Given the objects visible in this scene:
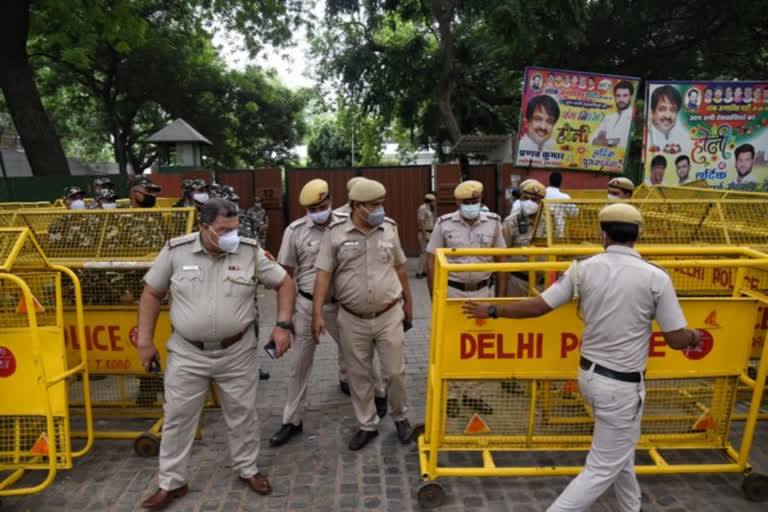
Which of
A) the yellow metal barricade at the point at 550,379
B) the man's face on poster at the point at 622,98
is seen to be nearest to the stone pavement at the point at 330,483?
the yellow metal barricade at the point at 550,379

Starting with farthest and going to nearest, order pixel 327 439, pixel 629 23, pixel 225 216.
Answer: pixel 629 23
pixel 327 439
pixel 225 216

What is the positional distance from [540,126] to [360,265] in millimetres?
7629

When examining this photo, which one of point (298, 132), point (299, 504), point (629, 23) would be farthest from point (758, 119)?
point (298, 132)

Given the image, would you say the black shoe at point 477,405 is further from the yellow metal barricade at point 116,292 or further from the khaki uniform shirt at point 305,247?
the yellow metal barricade at point 116,292

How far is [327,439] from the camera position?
→ 14.4ft

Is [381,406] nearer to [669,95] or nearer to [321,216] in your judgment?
[321,216]

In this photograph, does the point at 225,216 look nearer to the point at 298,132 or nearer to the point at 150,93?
the point at 150,93

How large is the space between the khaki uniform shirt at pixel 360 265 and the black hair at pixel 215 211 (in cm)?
87

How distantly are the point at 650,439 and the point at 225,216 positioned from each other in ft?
9.94

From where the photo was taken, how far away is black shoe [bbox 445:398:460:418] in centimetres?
359

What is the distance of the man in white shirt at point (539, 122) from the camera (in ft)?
34.1

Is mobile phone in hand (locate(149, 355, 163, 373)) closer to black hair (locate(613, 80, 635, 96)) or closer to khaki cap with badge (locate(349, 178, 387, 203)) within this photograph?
khaki cap with badge (locate(349, 178, 387, 203))

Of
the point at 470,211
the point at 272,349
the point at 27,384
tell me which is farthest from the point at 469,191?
the point at 27,384

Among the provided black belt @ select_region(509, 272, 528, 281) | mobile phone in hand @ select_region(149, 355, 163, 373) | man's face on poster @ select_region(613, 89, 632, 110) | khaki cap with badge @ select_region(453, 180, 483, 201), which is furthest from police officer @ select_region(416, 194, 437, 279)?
mobile phone in hand @ select_region(149, 355, 163, 373)
